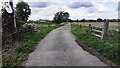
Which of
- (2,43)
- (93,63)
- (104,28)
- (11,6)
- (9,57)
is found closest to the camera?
(93,63)

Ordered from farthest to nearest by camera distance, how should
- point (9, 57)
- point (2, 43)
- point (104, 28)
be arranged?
point (104, 28) < point (2, 43) < point (9, 57)

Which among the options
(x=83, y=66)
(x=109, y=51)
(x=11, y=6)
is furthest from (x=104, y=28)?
(x=83, y=66)

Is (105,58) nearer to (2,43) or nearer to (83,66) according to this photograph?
(83,66)

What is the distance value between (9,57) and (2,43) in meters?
1.02

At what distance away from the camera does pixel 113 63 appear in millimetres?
9453

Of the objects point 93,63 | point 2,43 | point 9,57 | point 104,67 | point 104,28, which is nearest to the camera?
point 104,67

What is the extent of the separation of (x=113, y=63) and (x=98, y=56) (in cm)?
186

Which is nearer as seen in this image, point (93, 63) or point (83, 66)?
point (83, 66)

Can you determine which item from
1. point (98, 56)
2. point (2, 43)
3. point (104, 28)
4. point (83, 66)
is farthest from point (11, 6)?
point (83, 66)

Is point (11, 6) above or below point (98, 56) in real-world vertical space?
above

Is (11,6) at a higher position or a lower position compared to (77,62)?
higher

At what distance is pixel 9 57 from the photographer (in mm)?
10383

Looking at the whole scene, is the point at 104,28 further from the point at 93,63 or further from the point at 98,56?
the point at 93,63

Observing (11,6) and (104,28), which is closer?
(104,28)
